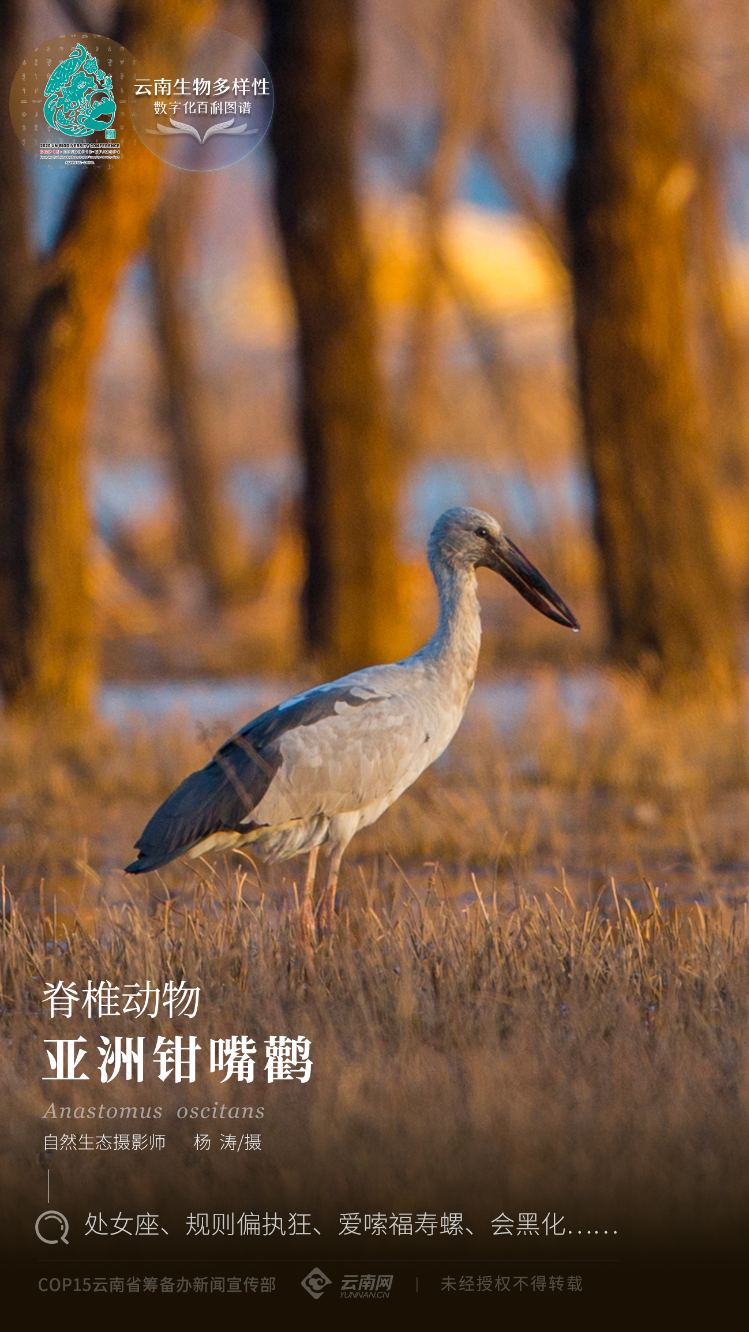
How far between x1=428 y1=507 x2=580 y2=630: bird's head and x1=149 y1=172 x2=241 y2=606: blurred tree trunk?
14.3 metres

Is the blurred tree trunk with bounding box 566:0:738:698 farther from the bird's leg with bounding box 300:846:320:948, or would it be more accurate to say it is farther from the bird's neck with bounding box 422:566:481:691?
the bird's leg with bounding box 300:846:320:948

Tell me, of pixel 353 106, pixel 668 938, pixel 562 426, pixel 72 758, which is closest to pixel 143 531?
pixel 562 426

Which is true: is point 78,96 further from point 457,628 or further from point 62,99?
point 457,628

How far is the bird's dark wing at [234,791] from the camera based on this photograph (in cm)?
510

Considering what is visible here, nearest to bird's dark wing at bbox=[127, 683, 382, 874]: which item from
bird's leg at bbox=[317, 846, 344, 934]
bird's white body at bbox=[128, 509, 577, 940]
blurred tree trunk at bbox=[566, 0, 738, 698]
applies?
bird's white body at bbox=[128, 509, 577, 940]

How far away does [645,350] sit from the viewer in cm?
1020

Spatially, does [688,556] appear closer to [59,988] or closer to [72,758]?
[72,758]

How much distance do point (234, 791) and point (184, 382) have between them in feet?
52.0

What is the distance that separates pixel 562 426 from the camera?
21.7 m

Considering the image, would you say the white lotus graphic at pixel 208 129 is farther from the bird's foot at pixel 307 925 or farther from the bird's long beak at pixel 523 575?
the bird's foot at pixel 307 925

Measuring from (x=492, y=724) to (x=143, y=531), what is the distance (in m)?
15.1

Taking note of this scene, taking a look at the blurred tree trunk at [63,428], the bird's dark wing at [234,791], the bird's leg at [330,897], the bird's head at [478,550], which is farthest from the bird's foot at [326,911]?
the blurred tree trunk at [63,428]

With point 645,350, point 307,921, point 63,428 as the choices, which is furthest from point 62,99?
point 307,921

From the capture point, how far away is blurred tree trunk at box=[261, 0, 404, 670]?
429 inches
